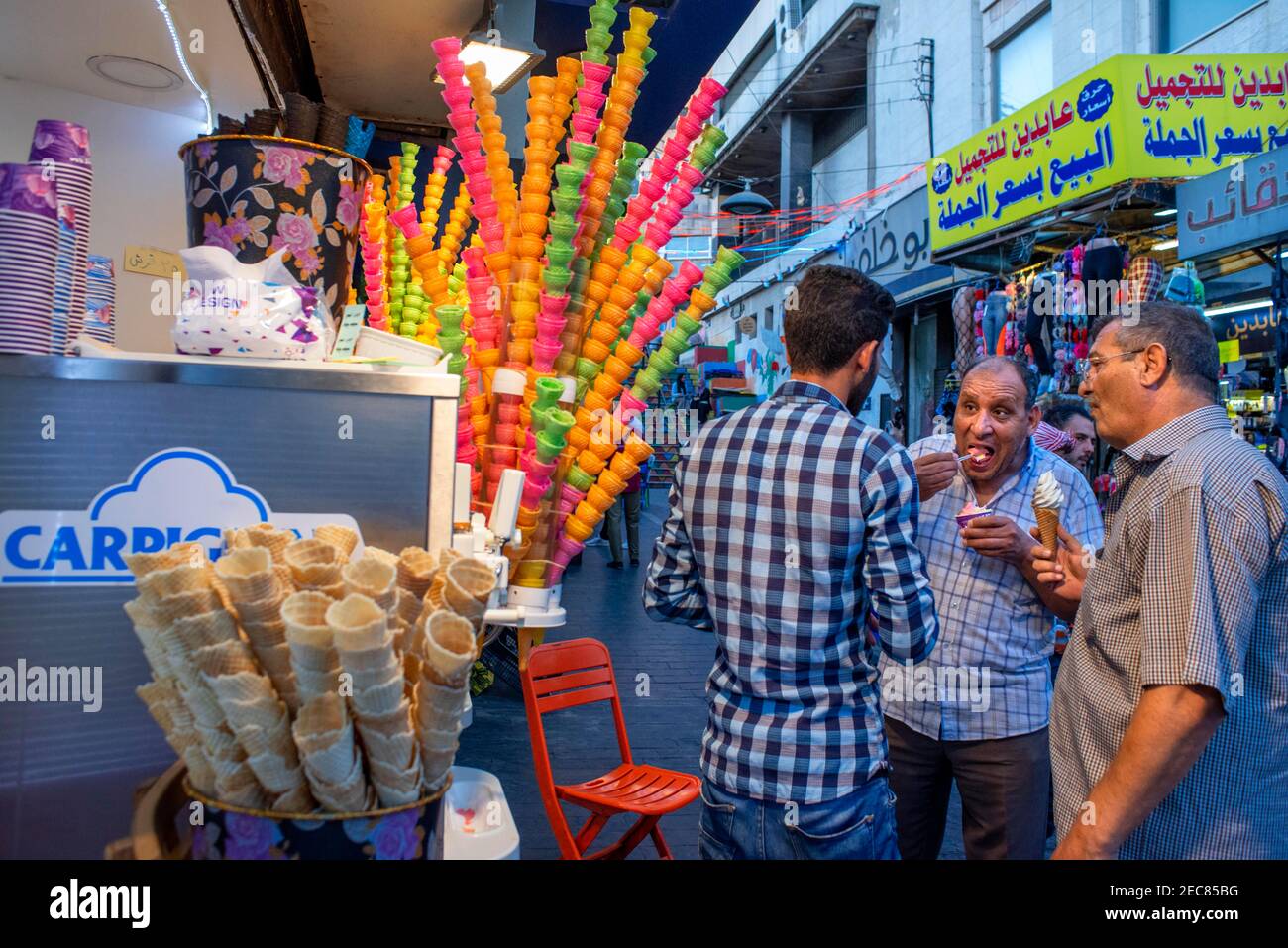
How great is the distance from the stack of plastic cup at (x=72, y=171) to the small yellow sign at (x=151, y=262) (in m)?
3.15

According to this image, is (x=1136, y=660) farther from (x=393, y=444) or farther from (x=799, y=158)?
(x=799, y=158)

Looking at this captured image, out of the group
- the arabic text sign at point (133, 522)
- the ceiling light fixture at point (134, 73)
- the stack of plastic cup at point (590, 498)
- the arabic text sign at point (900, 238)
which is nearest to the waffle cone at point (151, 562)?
the arabic text sign at point (133, 522)

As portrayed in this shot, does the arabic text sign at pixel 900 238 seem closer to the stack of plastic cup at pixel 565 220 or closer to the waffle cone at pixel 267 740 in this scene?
the stack of plastic cup at pixel 565 220

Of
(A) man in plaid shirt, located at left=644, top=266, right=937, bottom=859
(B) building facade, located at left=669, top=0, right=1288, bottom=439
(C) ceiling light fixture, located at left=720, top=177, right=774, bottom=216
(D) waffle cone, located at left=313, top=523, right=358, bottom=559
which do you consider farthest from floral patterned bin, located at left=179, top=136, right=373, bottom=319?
(C) ceiling light fixture, located at left=720, top=177, right=774, bottom=216

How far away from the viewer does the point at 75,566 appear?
152 centimetres

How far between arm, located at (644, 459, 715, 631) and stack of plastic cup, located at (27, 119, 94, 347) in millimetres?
1253

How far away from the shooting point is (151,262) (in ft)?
15.2

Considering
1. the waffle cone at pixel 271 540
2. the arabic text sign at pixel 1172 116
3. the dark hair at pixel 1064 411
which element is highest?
the arabic text sign at pixel 1172 116

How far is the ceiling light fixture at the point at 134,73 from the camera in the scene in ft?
13.5

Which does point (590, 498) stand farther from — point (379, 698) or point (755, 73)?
point (755, 73)

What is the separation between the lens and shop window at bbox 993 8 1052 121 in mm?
12992

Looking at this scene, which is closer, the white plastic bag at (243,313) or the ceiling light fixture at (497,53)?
the white plastic bag at (243,313)

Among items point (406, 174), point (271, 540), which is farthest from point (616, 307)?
point (271, 540)

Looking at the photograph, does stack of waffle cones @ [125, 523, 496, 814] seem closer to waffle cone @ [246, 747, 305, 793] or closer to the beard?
waffle cone @ [246, 747, 305, 793]
